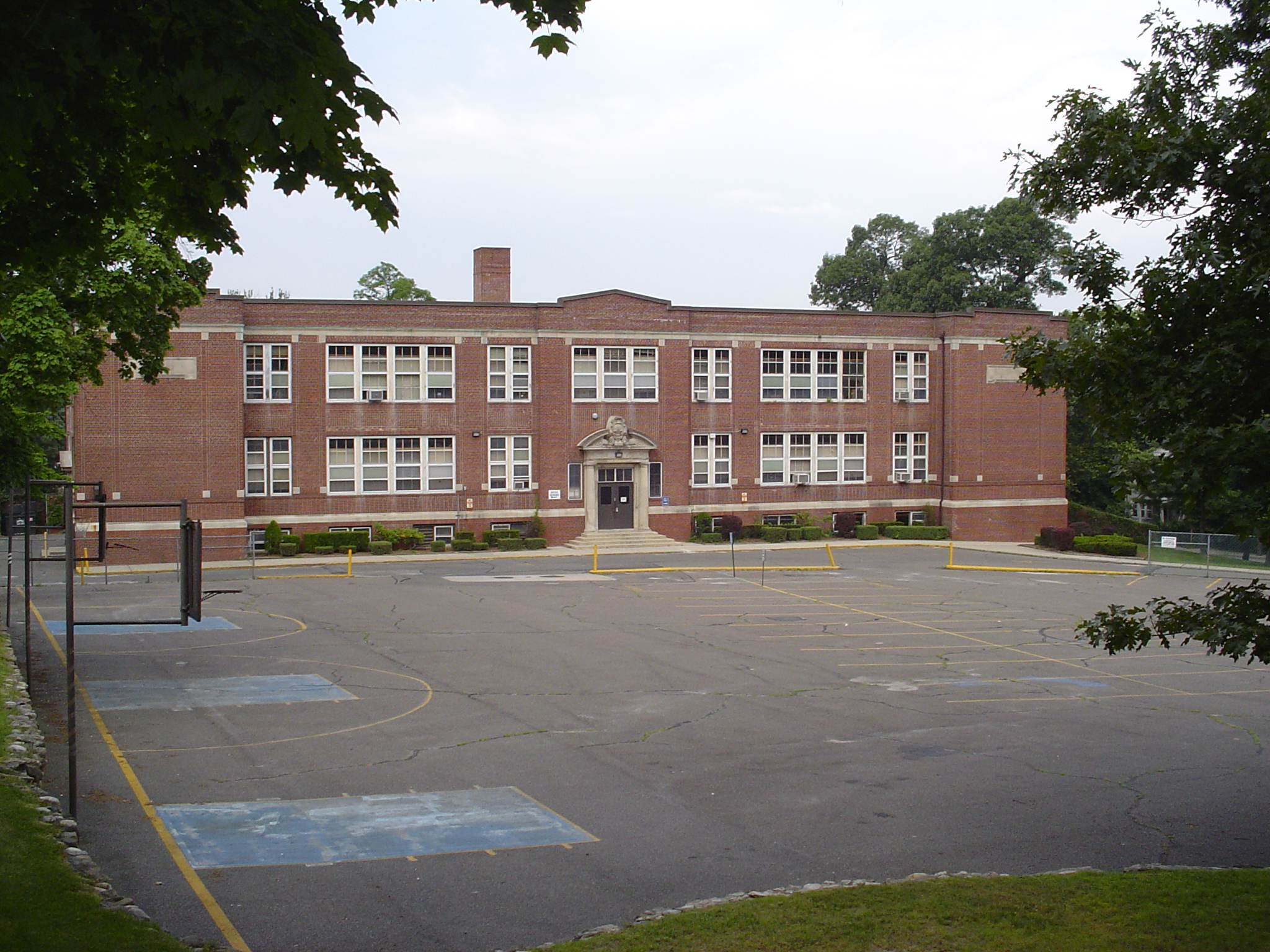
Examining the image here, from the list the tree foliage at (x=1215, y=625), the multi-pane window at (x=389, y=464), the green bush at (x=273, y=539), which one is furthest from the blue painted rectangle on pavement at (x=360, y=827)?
the multi-pane window at (x=389, y=464)

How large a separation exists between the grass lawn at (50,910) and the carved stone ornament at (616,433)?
3971 cm

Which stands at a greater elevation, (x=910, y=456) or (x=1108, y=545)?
(x=910, y=456)

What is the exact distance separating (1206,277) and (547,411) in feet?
132

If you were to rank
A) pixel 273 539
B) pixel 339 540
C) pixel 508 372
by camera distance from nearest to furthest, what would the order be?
pixel 273 539
pixel 339 540
pixel 508 372

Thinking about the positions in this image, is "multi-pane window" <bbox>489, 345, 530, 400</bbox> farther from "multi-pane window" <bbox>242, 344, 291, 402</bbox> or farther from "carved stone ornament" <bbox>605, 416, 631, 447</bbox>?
"multi-pane window" <bbox>242, 344, 291, 402</bbox>

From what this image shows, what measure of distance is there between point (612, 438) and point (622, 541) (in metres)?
4.71

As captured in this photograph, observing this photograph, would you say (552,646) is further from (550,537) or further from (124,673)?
(550,537)

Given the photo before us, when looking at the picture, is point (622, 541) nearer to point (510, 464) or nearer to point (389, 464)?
point (510, 464)

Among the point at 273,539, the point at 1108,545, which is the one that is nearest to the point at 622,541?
the point at 273,539

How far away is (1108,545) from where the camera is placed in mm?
47375

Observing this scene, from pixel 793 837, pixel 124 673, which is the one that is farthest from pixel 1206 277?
pixel 124 673

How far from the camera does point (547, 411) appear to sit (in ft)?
160

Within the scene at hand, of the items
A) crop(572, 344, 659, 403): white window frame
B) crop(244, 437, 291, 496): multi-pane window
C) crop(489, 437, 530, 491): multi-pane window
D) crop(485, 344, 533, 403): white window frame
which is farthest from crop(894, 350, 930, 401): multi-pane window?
crop(244, 437, 291, 496): multi-pane window

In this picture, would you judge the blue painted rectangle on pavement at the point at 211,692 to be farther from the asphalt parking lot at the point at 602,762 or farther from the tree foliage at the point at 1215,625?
the tree foliage at the point at 1215,625
